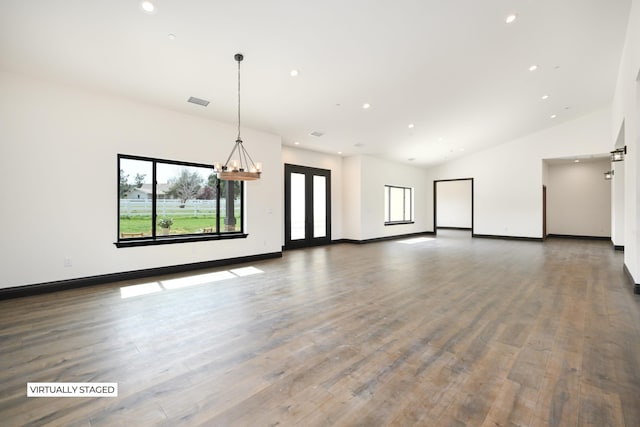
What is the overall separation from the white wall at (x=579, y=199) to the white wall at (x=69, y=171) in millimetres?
13776

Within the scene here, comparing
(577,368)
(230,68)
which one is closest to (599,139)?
(577,368)

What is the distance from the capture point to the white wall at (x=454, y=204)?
1611cm

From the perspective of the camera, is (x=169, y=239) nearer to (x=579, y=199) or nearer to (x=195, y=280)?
(x=195, y=280)

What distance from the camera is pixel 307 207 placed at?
32.0 ft

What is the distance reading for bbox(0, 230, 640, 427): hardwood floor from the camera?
1.89m

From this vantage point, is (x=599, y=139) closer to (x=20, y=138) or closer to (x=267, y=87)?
(x=267, y=87)

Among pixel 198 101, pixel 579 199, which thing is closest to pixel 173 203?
pixel 198 101

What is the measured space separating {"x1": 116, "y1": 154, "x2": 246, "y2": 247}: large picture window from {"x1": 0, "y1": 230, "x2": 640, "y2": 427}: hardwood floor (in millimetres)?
1217

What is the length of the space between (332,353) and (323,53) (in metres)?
4.26
